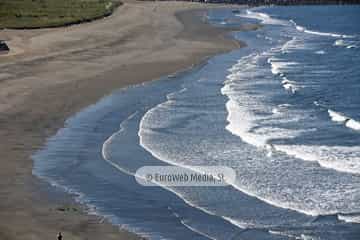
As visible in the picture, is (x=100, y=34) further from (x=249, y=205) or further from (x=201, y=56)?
(x=249, y=205)

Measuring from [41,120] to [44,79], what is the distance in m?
9.22

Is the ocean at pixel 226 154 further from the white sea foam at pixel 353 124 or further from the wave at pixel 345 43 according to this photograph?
the wave at pixel 345 43

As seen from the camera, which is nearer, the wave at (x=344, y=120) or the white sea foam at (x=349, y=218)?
the white sea foam at (x=349, y=218)

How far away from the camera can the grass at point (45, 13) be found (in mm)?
59094

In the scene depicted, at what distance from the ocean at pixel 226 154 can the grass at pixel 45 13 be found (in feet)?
86.0

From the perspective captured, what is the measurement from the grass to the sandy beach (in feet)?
5.79

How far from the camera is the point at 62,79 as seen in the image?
32312 mm

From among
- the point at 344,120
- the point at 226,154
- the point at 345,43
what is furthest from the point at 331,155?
the point at 345,43

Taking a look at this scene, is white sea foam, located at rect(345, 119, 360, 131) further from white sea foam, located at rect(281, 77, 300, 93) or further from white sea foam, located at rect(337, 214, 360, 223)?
white sea foam, located at rect(337, 214, 360, 223)

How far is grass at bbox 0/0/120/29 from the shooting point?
59094 millimetres

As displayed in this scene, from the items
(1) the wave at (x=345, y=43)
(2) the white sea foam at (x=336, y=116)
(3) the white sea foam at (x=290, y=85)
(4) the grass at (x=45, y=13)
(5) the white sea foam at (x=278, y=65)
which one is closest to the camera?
(2) the white sea foam at (x=336, y=116)

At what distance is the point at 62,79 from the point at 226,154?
1471cm

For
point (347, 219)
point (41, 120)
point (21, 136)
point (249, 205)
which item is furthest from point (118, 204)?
point (41, 120)

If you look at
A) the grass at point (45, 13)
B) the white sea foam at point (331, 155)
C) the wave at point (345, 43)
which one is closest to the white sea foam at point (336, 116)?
the white sea foam at point (331, 155)
